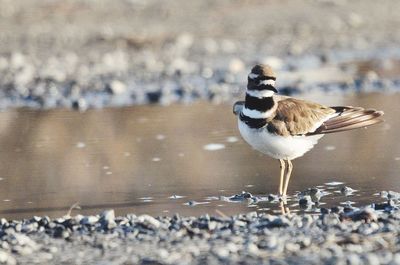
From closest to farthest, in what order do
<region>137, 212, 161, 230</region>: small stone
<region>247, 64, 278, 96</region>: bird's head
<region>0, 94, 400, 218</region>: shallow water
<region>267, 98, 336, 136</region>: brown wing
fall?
<region>137, 212, 161, 230</region>: small stone
<region>247, 64, 278, 96</region>: bird's head
<region>267, 98, 336, 136</region>: brown wing
<region>0, 94, 400, 218</region>: shallow water

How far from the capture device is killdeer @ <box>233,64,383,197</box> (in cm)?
873

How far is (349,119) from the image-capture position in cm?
936

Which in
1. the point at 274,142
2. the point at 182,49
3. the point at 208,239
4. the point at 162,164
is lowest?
the point at 208,239

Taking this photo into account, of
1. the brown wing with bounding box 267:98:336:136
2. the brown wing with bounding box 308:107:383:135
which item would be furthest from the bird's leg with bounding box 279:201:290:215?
the brown wing with bounding box 308:107:383:135

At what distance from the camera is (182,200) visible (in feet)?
29.5

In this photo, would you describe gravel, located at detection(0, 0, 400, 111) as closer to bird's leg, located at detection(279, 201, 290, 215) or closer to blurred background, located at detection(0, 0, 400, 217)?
blurred background, located at detection(0, 0, 400, 217)

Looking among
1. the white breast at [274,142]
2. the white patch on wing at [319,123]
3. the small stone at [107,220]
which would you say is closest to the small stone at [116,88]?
the white patch on wing at [319,123]

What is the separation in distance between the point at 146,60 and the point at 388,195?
1013cm

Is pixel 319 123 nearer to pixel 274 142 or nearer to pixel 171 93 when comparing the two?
Result: pixel 274 142

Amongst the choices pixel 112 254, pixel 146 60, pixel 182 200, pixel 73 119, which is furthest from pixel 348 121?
pixel 146 60

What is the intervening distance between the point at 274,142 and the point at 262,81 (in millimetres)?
502

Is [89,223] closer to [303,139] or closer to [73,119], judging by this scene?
[303,139]

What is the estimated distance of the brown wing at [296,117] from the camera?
8797 millimetres

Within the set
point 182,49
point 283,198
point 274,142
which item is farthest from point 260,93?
point 182,49
